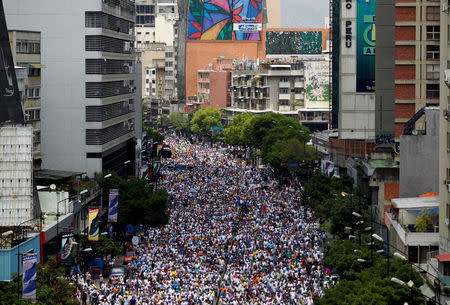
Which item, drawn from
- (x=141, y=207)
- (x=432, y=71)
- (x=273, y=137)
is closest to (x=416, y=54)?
(x=432, y=71)

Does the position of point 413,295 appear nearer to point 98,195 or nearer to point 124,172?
point 98,195

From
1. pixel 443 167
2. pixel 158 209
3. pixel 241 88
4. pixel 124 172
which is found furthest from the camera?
pixel 241 88

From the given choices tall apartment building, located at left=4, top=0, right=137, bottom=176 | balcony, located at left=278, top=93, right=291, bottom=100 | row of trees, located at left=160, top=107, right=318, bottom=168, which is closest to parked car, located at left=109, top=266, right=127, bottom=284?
tall apartment building, located at left=4, top=0, right=137, bottom=176

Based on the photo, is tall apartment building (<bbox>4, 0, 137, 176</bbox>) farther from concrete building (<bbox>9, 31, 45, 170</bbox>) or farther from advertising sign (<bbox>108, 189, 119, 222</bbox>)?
advertising sign (<bbox>108, 189, 119, 222</bbox>)

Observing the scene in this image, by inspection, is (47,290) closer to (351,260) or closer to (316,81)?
(351,260)

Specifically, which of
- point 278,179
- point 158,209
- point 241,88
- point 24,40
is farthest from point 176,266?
point 241,88

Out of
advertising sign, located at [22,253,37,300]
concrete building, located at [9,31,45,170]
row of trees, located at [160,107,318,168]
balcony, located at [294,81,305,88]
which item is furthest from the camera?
balcony, located at [294,81,305,88]

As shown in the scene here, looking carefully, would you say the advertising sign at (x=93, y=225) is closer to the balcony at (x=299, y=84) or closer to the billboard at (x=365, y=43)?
the billboard at (x=365, y=43)
